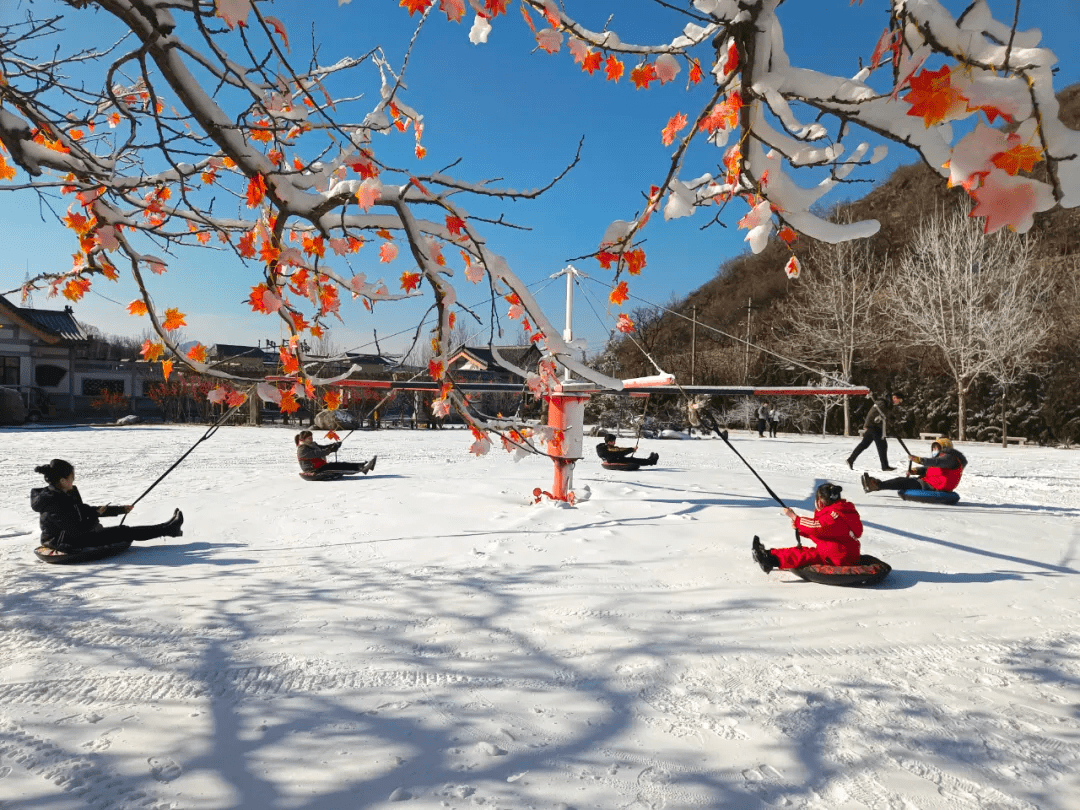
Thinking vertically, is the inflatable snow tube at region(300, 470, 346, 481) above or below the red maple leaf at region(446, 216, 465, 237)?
below

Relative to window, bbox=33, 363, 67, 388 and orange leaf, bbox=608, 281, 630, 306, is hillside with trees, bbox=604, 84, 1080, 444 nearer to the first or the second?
orange leaf, bbox=608, 281, 630, 306

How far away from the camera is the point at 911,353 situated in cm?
2931

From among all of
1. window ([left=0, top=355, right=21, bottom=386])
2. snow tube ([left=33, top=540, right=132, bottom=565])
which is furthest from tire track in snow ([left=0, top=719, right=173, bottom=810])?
window ([left=0, top=355, right=21, bottom=386])

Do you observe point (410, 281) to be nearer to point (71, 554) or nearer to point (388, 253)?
point (388, 253)

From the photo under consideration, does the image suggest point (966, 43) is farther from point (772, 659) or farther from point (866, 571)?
point (866, 571)

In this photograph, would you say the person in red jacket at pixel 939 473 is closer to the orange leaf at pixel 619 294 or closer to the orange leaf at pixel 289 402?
the orange leaf at pixel 619 294

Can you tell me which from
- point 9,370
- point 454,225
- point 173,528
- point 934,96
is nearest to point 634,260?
point 454,225

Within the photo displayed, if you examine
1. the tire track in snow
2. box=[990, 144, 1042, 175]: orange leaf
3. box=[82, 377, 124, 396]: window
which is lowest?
the tire track in snow

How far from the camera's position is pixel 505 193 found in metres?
2.97

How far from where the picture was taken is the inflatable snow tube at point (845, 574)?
5.15 meters

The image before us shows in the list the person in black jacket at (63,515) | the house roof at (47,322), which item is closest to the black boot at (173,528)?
the person in black jacket at (63,515)

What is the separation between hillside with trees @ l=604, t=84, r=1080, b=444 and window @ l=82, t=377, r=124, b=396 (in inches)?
1125

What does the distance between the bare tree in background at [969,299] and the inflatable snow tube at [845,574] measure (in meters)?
23.4

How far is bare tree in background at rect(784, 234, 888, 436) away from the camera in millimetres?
28734
